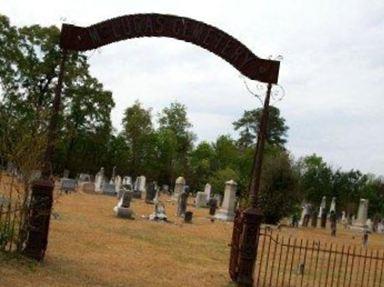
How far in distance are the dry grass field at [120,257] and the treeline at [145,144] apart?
8394 millimetres

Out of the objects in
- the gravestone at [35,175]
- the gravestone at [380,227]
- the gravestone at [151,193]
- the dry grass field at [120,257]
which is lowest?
the dry grass field at [120,257]

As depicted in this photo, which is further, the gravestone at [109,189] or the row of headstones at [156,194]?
the gravestone at [109,189]

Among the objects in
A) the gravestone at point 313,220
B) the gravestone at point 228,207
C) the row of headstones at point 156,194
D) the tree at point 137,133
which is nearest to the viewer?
the row of headstones at point 156,194

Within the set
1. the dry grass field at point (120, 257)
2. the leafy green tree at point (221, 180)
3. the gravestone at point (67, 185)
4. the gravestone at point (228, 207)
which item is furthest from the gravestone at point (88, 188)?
the leafy green tree at point (221, 180)

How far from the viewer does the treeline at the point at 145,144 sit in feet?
115

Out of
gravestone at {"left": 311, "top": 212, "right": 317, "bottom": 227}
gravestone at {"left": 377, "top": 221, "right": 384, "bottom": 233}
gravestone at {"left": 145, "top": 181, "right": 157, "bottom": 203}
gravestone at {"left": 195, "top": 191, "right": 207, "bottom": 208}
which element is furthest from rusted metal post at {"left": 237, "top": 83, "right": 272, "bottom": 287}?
gravestone at {"left": 377, "top": 221, "right": 384, "bottom": 233}

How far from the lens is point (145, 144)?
7219 cm

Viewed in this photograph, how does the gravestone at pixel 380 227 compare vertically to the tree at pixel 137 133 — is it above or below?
below

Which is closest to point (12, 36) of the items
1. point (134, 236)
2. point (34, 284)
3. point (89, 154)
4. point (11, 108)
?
point (11, 108)

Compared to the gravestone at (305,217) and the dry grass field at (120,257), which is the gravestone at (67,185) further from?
the gravestone at (305,217)

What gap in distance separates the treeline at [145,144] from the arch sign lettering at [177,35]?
13879 mm

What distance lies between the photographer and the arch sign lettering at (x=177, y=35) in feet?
38.8

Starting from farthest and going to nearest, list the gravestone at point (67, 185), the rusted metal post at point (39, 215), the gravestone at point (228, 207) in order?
the gravestone at point (67, 185) < the gravestone at point (228, 207) < the rusted metal post at point (39, 215)

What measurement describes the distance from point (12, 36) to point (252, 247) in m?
41.7
